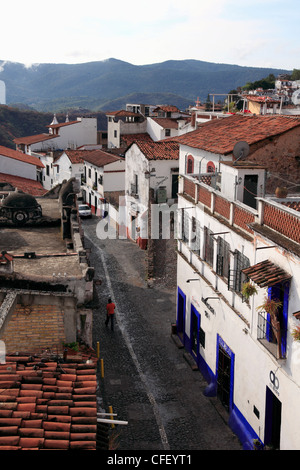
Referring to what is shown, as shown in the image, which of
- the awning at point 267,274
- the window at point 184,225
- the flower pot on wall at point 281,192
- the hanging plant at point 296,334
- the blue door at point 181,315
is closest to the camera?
the hanging plant at point 296,334

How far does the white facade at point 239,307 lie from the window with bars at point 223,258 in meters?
0.04

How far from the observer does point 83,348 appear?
59.0ft

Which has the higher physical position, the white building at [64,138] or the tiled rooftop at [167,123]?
the tiled rooftop at [167,123]

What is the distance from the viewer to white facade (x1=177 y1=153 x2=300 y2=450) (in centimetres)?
1509

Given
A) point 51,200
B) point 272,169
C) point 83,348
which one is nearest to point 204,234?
point 272,169

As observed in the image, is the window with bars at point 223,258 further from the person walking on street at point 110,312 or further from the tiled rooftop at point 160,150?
the tiled rooftop at point 160,150

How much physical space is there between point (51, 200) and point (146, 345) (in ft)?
39.9

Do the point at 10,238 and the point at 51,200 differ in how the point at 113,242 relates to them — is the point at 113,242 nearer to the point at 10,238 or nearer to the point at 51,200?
the point at 51,200

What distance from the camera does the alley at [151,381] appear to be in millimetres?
19516

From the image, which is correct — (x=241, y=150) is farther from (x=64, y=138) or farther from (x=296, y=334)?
(x=64, y=138)

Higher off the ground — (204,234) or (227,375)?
(204,234)

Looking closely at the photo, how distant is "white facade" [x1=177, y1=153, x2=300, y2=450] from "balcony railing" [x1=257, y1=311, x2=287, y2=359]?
0.03 metres

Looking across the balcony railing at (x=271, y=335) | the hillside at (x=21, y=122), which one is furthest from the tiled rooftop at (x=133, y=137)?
the hillside at (x=21, y=122)

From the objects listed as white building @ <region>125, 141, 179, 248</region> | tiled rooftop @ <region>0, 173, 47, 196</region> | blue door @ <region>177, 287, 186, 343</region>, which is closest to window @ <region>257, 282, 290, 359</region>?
blue door @ <region>177, 287, 186, 343</region>
